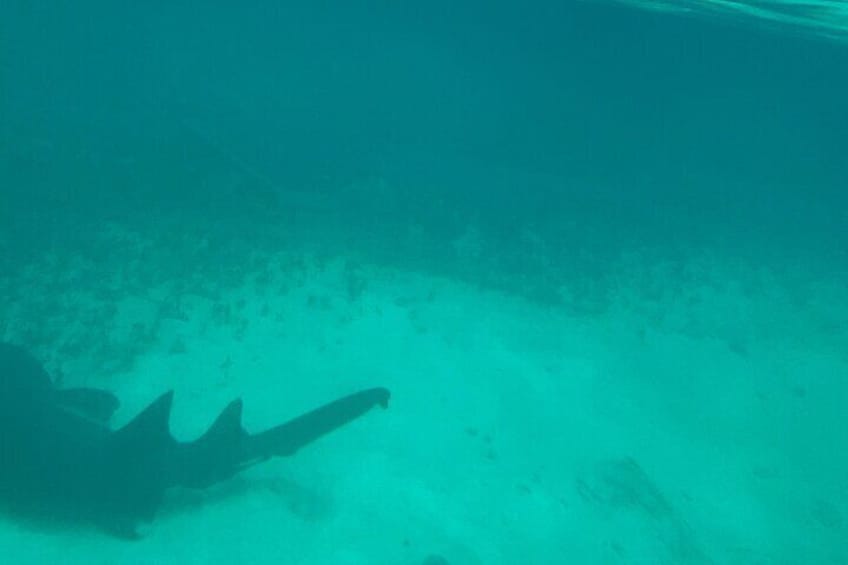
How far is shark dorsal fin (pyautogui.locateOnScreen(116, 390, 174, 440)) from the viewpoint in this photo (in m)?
8.08

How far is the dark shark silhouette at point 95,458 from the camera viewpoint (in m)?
8.09

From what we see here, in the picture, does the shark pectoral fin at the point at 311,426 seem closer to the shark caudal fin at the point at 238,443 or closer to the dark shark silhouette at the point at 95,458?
the shark caudal fin at the point at 238,443

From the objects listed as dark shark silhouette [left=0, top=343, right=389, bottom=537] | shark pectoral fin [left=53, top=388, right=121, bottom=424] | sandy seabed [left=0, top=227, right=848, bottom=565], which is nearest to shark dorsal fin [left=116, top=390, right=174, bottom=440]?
dark shark silhouette [left=0, top=343, right=389, bottom=537]

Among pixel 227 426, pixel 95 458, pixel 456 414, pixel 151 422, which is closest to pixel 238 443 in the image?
pixel 227 426

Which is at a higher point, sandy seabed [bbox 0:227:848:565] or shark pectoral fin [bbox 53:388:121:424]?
shark pectoral fin [bbox 53:388:121:424]

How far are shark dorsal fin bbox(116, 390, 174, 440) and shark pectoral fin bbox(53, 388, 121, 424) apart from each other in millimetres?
1783

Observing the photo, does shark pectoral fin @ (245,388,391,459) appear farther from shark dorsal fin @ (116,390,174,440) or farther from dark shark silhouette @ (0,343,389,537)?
shark dorsal fin @ (116,390,174,440)

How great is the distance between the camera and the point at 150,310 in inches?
505

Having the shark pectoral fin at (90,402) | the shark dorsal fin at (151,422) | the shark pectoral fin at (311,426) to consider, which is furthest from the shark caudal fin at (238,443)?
the shark pectoral fin at (90,402)

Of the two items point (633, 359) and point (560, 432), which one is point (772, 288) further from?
point (560, 432)

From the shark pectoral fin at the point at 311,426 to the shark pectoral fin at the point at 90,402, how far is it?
233 cm

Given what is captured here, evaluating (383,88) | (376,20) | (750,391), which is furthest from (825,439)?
(376,20)

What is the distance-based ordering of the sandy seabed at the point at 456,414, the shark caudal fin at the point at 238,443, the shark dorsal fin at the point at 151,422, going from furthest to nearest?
the sandy seabed at the point at 456,414 < the shark caudal fin at the point at 238,443 < the shark dorsal fin at the point at 151,422

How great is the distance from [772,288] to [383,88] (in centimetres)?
2364
